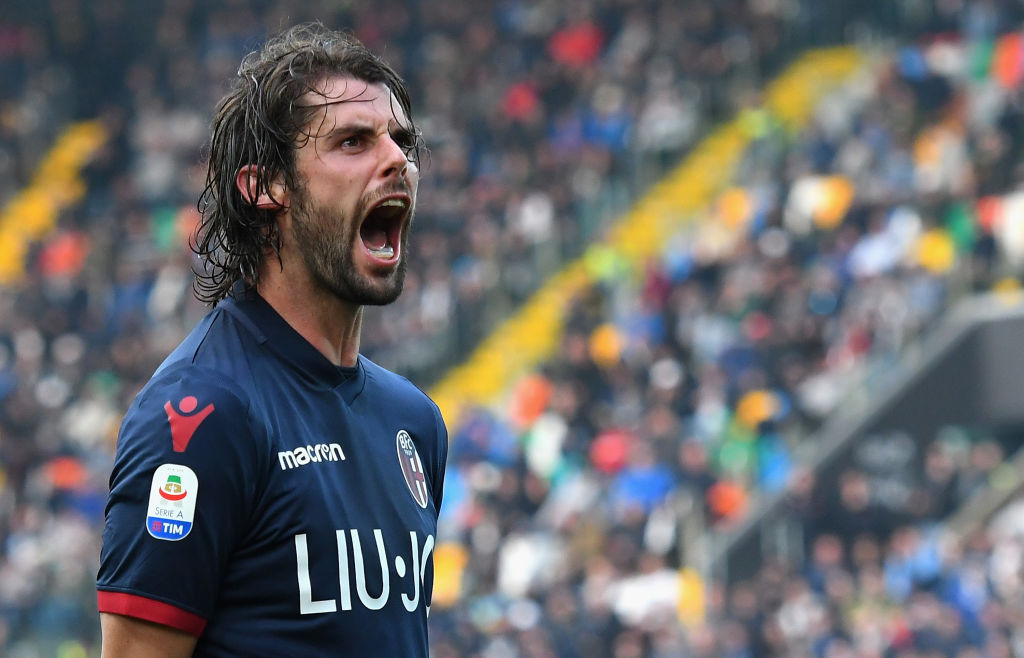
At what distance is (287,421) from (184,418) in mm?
186

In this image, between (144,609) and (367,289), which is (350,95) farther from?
(144,609)

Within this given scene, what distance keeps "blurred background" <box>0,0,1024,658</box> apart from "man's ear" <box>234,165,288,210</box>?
7943 millimetres

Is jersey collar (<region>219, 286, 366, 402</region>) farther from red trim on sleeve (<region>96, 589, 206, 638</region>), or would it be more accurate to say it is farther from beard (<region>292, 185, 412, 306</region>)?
red trim on sleeve (<region>96, 589, 206, 638</region>)

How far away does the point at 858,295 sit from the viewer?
12.0 m

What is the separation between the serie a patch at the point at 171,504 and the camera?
2.01 metres

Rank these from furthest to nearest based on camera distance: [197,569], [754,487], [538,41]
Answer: [538,41], [754,487], [197,569]

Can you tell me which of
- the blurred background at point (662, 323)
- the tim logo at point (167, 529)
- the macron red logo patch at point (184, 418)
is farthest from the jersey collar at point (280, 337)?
the blurred background at point (662, 323)

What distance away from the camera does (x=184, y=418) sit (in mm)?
2059

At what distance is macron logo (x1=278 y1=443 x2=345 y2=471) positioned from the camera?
2.16 metres

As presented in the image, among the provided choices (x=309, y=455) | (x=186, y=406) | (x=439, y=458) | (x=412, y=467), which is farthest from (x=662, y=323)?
(x=186, y=406)

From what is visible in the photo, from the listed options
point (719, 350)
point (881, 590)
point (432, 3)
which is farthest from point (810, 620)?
point (432, 3)

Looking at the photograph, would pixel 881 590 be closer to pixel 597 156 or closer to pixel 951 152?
pixel 951 152

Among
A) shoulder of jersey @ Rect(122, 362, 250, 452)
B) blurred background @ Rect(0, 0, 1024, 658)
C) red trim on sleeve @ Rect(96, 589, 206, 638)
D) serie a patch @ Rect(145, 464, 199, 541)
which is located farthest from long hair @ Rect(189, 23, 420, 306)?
blurred background @ Rect(0, 0, 1024, 658)

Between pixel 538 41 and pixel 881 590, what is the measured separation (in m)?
9.08
